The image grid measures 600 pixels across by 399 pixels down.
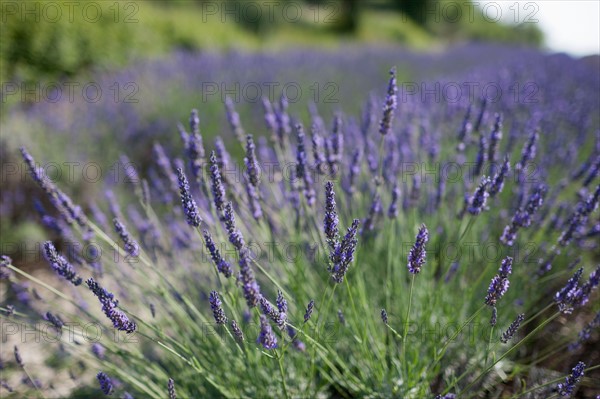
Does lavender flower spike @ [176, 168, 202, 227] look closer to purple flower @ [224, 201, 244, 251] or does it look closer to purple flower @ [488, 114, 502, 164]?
purple flower @ [224, 201, 244, 251]

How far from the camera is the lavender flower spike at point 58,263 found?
1.25 m

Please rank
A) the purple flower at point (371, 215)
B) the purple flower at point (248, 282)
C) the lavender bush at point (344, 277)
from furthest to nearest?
the purple flower at point (371, 215) < the lavender bush at point (344, 277) < the purple flower at point (248, 282)

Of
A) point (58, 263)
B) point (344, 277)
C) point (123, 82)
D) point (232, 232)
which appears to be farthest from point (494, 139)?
point (123, 82)

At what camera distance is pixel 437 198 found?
2.26 m

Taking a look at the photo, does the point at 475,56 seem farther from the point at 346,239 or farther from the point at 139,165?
the point at 346,239

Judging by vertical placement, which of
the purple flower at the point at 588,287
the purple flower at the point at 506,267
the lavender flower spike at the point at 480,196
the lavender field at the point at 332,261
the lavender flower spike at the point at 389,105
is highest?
the lavender flower spike at the point at 389,105

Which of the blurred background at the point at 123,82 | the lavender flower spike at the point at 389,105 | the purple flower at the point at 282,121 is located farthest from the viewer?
the blurred background at the point at 123,82

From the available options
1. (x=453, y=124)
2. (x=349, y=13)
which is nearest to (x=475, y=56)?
(x=453, y=124)

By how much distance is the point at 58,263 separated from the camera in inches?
51.1

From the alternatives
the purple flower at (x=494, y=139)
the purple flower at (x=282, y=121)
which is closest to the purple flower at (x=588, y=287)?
the purple flower at (x=494, y=139)

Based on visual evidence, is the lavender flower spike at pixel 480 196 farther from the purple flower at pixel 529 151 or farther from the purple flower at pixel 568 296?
the purple flower at pixel 529 151

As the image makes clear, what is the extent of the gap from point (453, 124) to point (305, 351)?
2.44 meters

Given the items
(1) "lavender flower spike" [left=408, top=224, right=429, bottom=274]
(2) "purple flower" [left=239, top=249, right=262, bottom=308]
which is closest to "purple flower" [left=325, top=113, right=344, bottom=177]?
(1) "lavender flower spike" [left=408, top=224, right=429, bottom=274]

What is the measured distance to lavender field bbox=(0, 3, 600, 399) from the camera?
1.40 m
